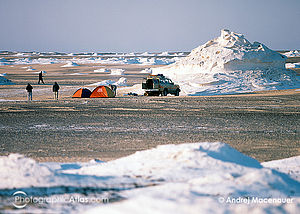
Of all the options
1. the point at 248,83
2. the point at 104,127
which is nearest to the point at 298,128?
the point at 104,127

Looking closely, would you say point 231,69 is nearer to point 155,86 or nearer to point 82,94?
point 155,86

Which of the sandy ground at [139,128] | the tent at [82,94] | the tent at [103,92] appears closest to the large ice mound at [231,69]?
the tent at [103,92]

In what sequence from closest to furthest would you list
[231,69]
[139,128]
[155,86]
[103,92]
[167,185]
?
[167,185]
[139,128]
[103,92]
[155,86]
[231,69]

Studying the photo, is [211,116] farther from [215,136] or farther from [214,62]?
[214,62]

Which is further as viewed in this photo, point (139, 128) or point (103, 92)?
point (103, 92)

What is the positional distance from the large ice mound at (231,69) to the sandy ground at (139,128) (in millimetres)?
10155

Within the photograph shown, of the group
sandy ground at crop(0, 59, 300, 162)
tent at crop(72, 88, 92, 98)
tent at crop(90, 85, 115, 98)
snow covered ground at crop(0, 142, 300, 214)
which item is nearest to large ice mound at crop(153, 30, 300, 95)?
tent at crop(90, 85, 115, 98)

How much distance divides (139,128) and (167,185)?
324 inches

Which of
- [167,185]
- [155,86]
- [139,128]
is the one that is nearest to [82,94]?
[155,86]

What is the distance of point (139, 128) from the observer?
1341 centimetres

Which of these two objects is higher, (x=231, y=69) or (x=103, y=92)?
(x=231, y=69)

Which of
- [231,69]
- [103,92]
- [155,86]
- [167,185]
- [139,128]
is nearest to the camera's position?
[167,185]

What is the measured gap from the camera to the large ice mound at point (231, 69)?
103ft

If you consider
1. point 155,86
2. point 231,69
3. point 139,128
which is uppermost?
point 231,69
